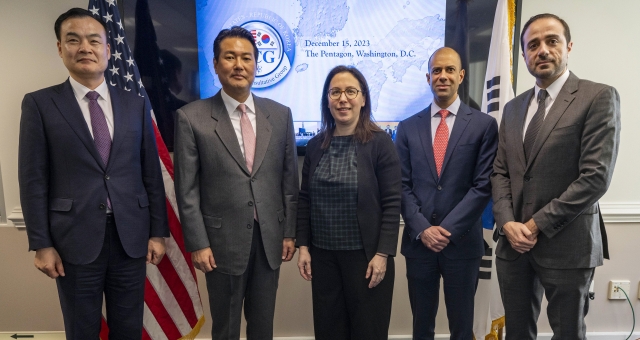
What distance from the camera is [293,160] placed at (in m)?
1.73

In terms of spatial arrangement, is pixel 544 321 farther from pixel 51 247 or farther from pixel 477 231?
pixel 51 247

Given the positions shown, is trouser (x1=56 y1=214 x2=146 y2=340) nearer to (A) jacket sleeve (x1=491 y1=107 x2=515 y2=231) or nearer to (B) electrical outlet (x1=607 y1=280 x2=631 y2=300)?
(A) jacket sleeve (x1=491 y1=107 x2=515 y2=231)

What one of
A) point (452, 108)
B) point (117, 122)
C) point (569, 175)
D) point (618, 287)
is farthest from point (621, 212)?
point (117, 122)

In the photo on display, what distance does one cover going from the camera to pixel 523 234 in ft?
5.11

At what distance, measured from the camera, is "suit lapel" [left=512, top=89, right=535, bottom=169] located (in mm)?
1604

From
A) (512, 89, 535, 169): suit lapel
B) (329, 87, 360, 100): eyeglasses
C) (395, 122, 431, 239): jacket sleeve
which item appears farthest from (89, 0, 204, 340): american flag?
(512, 89, 535, 169): suit lapel

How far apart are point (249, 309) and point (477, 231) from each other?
1189 millimetres

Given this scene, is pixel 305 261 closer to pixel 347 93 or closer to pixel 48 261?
pixel 347 93

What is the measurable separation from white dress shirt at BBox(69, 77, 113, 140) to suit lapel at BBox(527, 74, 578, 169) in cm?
184

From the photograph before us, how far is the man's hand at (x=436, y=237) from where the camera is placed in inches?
68.3

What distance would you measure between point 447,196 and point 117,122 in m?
1.56

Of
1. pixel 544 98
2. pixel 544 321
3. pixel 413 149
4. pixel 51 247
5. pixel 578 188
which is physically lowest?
pixel 544 321

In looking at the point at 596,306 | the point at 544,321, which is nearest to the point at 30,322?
the point at 544,321

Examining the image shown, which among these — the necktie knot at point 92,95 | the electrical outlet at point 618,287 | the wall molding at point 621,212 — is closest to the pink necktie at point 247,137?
the necktie knot at point 92,95
